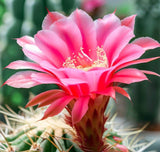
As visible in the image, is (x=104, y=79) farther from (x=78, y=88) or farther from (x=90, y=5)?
(x=90, y=5)

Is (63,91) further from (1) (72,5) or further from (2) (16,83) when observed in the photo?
(1) (72,5)

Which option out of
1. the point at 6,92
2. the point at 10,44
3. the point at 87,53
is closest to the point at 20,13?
the point at 10,44

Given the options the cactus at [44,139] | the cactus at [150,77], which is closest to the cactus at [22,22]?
the cactus at [150,77]

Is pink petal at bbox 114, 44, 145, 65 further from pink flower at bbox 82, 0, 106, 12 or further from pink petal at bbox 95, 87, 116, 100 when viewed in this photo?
pink flower at bbox 82, 0, 106, 12

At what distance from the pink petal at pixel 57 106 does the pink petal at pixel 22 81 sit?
0.14ft

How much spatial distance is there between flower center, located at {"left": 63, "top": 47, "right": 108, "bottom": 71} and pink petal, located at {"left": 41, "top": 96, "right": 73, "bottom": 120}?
75 mm

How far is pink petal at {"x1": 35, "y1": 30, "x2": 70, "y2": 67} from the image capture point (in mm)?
475

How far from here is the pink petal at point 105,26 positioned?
509 mm

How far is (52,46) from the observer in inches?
19.4

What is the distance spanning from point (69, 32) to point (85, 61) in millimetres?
65

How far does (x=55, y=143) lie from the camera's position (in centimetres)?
57

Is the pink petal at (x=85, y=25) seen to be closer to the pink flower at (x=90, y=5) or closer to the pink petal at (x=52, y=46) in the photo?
the pink petal at (x=52, y=46)

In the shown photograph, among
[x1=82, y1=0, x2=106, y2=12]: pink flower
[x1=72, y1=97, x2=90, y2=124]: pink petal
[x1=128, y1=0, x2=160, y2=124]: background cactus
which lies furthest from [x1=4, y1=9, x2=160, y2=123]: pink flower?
[x1=82, y1=0, x2=106, y2=12]: pink flower

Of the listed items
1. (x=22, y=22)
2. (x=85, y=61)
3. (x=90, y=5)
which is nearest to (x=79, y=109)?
(x=85, y=61)
